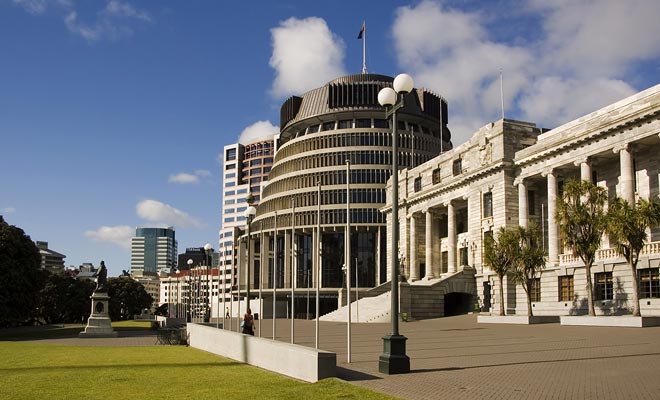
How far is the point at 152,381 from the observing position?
67.0ft

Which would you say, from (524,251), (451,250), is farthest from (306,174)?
(524,251)

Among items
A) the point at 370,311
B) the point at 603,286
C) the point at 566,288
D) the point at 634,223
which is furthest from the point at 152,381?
the point at 370,311

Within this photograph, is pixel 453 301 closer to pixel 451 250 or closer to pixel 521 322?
pixel 451 250

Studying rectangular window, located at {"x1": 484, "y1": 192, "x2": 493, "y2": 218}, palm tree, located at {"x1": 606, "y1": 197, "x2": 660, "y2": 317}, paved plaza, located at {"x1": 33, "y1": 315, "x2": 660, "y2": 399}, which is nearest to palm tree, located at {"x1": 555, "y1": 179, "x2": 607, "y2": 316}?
palm tree, located at {"x1": 606, "y1": 197, "x2": 660, "y2": 317}

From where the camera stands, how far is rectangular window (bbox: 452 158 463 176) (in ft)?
252

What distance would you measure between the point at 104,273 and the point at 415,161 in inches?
2525

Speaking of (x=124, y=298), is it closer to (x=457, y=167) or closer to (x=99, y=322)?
(x=99, y=322)

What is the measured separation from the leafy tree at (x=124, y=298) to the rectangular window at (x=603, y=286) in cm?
9209

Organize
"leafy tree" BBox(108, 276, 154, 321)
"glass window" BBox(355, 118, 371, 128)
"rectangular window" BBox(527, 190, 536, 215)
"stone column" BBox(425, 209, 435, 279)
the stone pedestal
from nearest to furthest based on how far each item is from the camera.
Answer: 1. the stone pedestal
2. "rectangular window" BBox(527, 190, 536, 215)
3. "stone column" BBox(425, 209, 435, 279)
4. "glass window" BBox(355, 118, 371, 128)
5. "leafy tree" BBox(108, 276, 154, 321)

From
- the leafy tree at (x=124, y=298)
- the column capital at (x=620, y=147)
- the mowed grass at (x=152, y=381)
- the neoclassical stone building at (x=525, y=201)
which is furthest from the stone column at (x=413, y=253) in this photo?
the leafy tree at (x=124, y=298)

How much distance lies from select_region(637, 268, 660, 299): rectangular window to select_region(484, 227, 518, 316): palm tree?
9712 millimetres

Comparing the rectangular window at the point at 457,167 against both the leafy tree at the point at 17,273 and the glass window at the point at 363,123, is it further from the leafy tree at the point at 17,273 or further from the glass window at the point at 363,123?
the leafy tree at the point at 17,273

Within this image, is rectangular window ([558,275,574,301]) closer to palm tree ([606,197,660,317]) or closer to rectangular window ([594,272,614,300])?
rectangular window ([594,272,614,300])

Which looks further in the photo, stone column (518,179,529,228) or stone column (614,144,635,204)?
stone column (518,179,529,228)
